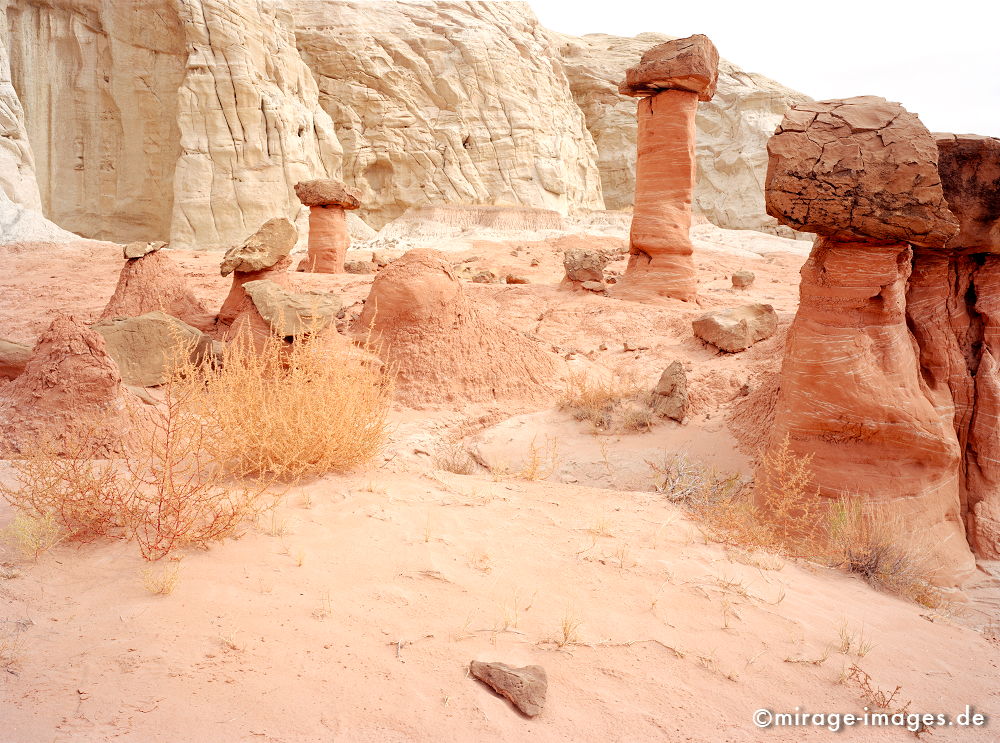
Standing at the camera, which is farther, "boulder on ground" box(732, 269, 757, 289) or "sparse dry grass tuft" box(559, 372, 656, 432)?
"boulder on ground" box(732, 269, 757, 289)

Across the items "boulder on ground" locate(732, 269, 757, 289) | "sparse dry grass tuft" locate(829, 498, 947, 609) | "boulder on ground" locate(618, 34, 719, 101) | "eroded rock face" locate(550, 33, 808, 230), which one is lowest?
"sparse dry grass tuft" locate(829, 498, 947, 609)

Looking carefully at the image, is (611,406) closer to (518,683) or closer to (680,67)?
(518,683)

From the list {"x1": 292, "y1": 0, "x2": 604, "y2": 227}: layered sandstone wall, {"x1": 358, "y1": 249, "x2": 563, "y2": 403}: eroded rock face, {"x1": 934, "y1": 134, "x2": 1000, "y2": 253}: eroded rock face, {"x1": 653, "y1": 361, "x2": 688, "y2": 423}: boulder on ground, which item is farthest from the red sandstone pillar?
{"x1": 292, "y1": 0, "x2": 604, "y2": 227}: layered sandstone wall

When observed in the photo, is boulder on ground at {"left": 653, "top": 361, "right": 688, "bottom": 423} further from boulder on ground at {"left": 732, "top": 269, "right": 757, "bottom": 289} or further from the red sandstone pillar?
boulder on ground at {"left": 732, "top": 269, "right": 757, "bottom": 289}

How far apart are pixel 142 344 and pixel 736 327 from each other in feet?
19.0

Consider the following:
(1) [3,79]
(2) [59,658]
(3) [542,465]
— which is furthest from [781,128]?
(1) [3,79]

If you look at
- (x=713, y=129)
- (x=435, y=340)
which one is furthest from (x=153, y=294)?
(x=713, y=129)

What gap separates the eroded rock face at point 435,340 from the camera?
598cm

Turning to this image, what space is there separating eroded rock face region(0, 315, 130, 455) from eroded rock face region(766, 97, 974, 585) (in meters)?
3.94

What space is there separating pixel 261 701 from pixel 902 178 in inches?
142

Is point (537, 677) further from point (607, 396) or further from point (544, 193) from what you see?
point (544, 193)

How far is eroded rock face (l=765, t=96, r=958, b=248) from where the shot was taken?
126 inches

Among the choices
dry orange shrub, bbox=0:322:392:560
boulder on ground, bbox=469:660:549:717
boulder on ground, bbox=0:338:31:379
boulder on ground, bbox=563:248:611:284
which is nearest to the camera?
boulder on ground, bbox=469:660:549:717

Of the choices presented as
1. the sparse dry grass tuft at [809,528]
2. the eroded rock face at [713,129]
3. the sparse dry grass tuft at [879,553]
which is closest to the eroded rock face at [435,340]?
the sparse dry grass tuft at [809,528]
